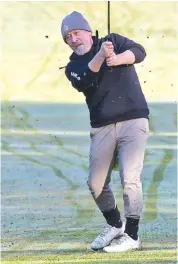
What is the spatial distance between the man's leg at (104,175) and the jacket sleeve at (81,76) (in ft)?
1.03

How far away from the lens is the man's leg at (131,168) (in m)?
6.04

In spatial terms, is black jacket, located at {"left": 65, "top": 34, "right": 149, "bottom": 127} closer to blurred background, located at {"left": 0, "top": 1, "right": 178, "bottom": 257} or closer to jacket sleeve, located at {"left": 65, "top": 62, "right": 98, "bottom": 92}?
jacket sleeve, located at {"left": 65, "top": 62, "right": 98, "bottom": 92}

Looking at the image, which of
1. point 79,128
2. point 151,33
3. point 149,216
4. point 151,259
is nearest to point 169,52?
point 151,33

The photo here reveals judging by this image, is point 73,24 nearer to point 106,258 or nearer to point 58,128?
point 106,258

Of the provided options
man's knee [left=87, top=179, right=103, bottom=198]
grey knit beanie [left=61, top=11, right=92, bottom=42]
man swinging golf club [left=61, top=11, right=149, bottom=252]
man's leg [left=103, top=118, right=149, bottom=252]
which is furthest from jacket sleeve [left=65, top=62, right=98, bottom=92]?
man's knee [left=87, top=179, right=103, bottom=198]

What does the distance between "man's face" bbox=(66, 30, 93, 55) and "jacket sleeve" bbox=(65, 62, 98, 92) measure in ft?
0.35

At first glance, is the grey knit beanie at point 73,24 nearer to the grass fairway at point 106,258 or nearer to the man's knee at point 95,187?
the man's knee at point 95,187

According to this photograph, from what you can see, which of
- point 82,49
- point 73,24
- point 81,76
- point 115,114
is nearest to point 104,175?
point 115,114

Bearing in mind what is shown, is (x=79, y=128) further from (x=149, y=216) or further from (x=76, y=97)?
(x=149, y=216)

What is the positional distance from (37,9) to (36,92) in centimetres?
390

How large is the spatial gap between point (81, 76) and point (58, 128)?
333 inches

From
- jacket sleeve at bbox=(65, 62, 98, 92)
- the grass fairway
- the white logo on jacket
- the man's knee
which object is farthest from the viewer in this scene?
the man's knee

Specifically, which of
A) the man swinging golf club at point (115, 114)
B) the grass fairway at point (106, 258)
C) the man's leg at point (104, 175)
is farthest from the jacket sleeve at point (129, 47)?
the grass fairway at point (106, 258)

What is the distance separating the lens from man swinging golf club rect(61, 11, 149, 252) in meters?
6.05
